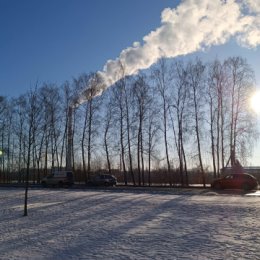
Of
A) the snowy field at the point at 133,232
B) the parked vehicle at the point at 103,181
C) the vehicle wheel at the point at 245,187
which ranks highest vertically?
the parked vehicle at the point at 103,181

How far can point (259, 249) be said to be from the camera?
9.88m

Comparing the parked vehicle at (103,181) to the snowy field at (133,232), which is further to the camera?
the parked vehicle at (103,181)

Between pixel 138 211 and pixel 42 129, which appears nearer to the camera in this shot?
pixel 138 211

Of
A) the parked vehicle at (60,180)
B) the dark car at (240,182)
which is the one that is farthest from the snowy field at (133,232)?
the parked vehicle at (60,180)

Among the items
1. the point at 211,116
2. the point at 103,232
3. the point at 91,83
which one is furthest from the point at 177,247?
the point at 91,83

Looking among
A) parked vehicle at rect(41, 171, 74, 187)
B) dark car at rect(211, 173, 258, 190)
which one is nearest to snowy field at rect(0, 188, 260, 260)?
dark car at rect(211, 173, 258, 190)

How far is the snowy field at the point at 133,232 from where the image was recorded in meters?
10.1

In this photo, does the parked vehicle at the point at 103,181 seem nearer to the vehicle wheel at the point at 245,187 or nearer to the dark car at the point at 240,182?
the dark car at the point at 240,182

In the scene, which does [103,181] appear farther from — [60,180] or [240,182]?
[240,182]

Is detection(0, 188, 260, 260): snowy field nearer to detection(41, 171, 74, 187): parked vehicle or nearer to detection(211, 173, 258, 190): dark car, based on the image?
detection(211, 173, 258, 190): dark car

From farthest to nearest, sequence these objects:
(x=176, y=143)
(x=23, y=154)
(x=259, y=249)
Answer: (x=23, y=154) < (x=176, y=143) < (x=259, y=249)

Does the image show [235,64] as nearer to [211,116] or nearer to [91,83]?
[211,116]

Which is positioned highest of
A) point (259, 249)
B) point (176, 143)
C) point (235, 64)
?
point (235, 64)

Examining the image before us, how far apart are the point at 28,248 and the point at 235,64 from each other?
40.9 m
